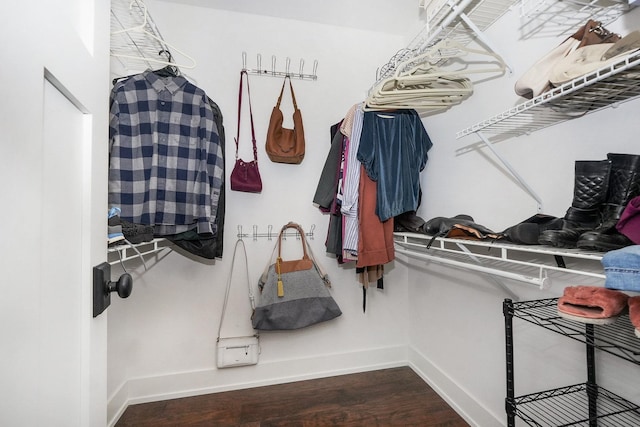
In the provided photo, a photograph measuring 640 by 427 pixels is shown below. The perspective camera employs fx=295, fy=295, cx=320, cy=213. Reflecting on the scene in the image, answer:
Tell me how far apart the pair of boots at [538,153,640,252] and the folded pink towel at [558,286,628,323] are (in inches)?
4.4

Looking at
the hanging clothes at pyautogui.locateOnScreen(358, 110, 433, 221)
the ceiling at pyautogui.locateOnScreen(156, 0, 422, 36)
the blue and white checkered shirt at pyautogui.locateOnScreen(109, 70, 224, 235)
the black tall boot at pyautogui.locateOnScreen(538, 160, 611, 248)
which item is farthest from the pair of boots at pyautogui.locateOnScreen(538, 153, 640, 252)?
the ceiling at pyautogui.locateOnScreen(156, 0, 422, 36)

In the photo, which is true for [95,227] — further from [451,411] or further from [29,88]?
[451,411]

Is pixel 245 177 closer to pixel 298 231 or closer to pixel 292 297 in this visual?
pixel 298 231

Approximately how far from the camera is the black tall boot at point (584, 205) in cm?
83

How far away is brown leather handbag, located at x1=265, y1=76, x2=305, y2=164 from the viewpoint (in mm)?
1888

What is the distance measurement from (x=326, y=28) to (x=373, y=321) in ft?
6.91

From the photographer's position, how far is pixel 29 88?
1.31 feet

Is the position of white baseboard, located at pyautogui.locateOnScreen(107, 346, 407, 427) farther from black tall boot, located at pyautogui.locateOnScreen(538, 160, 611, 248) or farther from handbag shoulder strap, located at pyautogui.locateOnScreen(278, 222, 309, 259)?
black tall boot, located at pyautogui.locateOnScreen(538, 160, 611, 248)

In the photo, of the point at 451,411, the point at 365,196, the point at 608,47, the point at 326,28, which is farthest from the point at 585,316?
the point at 326,28

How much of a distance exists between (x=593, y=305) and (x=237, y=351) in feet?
5.68

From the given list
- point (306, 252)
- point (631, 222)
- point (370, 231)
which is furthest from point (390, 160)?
point (631, 222)

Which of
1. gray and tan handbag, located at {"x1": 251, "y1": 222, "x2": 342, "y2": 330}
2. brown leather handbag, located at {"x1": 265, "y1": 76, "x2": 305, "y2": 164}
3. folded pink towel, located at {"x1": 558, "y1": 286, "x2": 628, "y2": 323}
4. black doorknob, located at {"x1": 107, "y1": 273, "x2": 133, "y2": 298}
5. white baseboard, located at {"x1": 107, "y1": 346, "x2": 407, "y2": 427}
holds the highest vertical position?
brown leather handbag, located at {"x1": 265, "y1": 76, "x2": 305, "y2": 164}

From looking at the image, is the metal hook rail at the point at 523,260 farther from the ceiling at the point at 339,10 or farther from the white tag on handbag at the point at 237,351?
the ceiling at the point at 339,10

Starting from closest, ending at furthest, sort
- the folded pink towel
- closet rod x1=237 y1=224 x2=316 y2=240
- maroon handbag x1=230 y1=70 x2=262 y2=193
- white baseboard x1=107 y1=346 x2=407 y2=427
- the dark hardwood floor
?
the folded pink towel, the dark hardwood floor, white baseboard x1=107 y1=346 x2=407 y2=427, maroon handbag x1=230 y1=70 x2=262 y2=193, closet rod x1=237 y1=224 x2=316 y2=240
